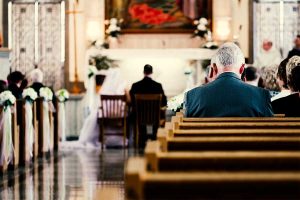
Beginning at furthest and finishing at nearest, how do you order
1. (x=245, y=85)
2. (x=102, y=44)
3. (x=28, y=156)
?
1. (x=102, y=44)
2. (x=28, y=156)
3. (x=245, y=85)

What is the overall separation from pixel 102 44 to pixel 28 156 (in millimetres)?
6891

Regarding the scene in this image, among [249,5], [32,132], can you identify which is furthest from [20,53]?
[32,132]

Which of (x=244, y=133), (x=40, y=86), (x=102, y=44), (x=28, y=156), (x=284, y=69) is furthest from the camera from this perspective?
(x=102, y=44)

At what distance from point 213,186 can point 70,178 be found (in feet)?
25.5

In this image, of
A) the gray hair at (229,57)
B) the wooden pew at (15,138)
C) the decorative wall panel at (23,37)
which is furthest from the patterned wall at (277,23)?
the gray hair at (229,57)

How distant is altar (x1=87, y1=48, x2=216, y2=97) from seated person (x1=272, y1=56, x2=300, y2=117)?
11749mm

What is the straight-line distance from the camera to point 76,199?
28.0ft

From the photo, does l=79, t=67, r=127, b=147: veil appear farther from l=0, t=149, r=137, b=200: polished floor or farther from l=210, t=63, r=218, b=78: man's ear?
l=210, t=63, r=218, b=78: man's ear

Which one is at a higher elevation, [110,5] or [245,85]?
[110,5]

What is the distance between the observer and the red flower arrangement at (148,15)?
20156 mm

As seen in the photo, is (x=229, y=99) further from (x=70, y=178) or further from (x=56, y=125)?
(x=56, y=125)

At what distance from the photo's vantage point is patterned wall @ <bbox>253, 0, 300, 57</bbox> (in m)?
19.9

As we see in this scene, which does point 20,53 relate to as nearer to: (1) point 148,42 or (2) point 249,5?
(1) point 148,42

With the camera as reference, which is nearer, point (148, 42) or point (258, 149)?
point (258, 149)
